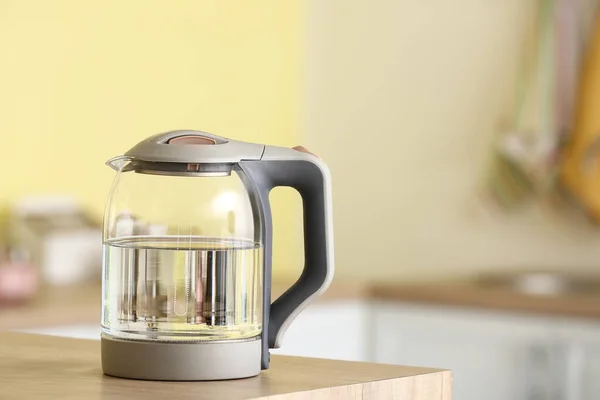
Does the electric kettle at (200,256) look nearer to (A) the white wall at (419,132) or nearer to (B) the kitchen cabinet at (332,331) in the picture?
(B) the kitchen cabinet at (332,331)

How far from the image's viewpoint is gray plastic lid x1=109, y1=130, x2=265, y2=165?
835 millimetres

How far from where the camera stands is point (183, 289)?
0.83 m

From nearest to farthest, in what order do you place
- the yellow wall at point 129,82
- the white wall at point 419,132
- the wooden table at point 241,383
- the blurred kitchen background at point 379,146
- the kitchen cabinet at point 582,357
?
the wooden table at point 241,383
the kitchen cabinet at point 582,357
the blurred kitchen background at point 379,146
the yellow wall at point 129,82
the white wall at point 419,132

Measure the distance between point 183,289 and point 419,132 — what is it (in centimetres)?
225

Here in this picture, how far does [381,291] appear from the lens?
100 inches

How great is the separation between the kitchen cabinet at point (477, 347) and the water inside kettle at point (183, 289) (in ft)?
5.06

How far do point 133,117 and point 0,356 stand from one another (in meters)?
1.87

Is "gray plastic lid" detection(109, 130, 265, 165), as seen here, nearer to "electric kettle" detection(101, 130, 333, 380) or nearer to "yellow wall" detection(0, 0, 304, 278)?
"electric kettle" detection(101, 130, 333, 380)

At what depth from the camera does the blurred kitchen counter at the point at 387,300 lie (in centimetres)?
195

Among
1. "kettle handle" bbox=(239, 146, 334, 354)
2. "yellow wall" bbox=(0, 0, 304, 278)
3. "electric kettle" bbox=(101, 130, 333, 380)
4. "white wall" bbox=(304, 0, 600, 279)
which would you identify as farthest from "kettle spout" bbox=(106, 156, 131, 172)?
"white wall" bbox=(304, 0, 600, 279)

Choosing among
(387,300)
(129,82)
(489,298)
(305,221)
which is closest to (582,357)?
(489,298)

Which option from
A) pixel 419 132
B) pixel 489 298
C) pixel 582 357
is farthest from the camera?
pixel 419 132

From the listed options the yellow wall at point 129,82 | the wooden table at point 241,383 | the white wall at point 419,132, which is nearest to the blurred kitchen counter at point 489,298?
the white wall at point 419,132

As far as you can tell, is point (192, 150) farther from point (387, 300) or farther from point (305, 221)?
point (387, 300)
